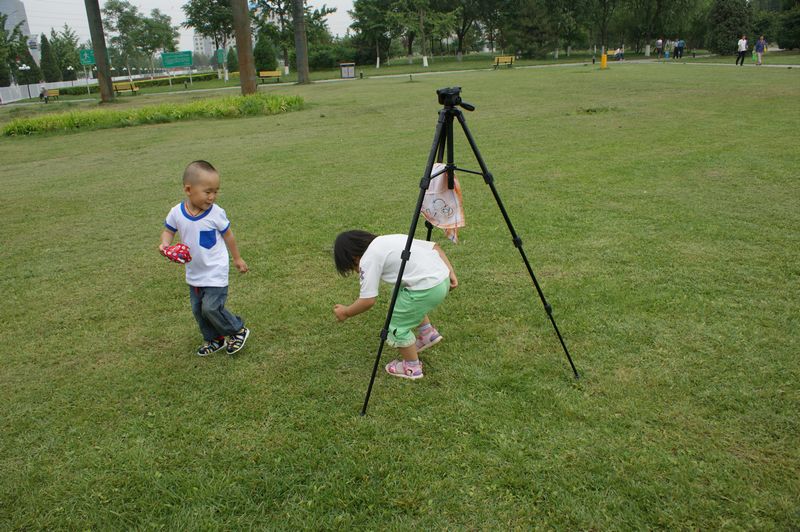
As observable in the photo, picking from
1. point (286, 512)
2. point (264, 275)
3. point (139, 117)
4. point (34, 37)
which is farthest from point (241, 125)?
point (34, 37)

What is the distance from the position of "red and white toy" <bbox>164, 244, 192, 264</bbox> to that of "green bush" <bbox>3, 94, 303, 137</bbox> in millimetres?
15740

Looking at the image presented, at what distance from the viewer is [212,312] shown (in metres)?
3.76

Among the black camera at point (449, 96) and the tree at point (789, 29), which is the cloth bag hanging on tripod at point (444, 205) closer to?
the black camera at point (449, 96)

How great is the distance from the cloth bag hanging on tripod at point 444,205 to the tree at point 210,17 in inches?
2371

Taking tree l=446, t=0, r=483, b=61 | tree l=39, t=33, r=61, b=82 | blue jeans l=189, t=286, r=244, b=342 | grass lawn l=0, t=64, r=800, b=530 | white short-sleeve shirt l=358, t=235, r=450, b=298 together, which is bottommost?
grass lawn l=0, t=64, r=800, b=530

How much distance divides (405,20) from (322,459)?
51.1 metres

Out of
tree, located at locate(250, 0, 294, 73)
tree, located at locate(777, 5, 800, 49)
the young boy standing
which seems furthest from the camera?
tree, located at locate(250, 0, 294, 73)

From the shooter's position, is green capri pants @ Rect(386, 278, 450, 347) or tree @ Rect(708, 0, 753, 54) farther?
tree @ Rect(708, 0, 753, 54)

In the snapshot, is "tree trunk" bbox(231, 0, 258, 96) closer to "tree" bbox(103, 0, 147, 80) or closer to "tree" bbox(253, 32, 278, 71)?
"tree" bbox(253, 32, 278, 71)

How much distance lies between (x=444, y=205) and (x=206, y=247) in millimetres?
1693

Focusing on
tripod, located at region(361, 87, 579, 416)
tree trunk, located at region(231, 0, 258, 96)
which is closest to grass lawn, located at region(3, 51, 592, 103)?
tree trunk, located at region(231, 0, 258, 96)

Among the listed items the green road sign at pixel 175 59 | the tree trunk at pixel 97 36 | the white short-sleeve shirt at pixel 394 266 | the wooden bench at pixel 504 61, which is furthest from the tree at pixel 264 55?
the white short-sleeve shirt at pixel 394 266

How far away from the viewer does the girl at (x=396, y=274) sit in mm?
3244

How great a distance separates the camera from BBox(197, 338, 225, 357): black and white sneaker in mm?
3953
